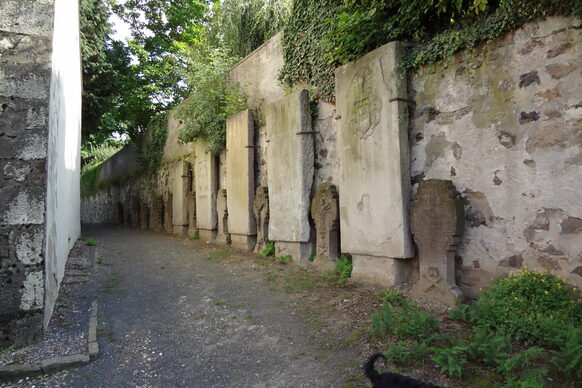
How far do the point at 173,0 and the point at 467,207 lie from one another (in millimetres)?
Result: 18018

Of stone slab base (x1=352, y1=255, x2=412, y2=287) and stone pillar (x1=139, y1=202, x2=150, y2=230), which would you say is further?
stone pillar (x1=139, y1=202, x2=150, y2=230)

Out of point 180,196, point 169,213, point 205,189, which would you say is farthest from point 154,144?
point 205,189

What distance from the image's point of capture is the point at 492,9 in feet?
12.0

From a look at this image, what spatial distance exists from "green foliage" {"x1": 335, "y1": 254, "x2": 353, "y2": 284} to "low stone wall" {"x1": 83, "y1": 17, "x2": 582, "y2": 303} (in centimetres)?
17

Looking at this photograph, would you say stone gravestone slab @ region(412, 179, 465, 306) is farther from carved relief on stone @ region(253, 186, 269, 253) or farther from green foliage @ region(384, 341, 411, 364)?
carved relief on stone @ region(253, 186, 269, 253)

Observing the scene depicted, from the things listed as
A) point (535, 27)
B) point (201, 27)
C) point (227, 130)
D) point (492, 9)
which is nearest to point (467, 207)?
point (535, 27)

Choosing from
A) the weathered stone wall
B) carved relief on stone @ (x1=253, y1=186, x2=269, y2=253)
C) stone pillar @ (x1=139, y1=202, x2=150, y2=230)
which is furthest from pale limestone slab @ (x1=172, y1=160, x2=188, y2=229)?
the weathered stone wall

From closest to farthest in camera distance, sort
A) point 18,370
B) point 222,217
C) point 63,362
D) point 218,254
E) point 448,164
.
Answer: point 18,370, point 63,362, point 448,164, point 218,254, point 222,217

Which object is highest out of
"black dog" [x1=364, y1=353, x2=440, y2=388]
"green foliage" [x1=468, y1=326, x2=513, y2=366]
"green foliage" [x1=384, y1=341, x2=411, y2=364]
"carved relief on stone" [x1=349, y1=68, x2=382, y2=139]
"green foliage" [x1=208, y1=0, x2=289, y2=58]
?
"green foliage" [x1=208, y1=0, x2=289, y2=58]

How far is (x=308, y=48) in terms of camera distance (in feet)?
19.6

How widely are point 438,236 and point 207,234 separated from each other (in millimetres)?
6484

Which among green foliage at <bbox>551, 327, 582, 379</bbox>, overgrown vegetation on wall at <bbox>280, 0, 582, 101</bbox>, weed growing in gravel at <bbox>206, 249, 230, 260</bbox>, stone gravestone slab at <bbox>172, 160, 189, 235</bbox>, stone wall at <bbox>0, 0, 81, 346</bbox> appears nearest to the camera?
green foliage at <bbox>551, 327, 582, 379</bbox>

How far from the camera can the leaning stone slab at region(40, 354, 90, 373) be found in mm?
2719

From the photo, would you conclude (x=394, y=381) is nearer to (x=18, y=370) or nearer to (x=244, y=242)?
(x=18, y=370)
